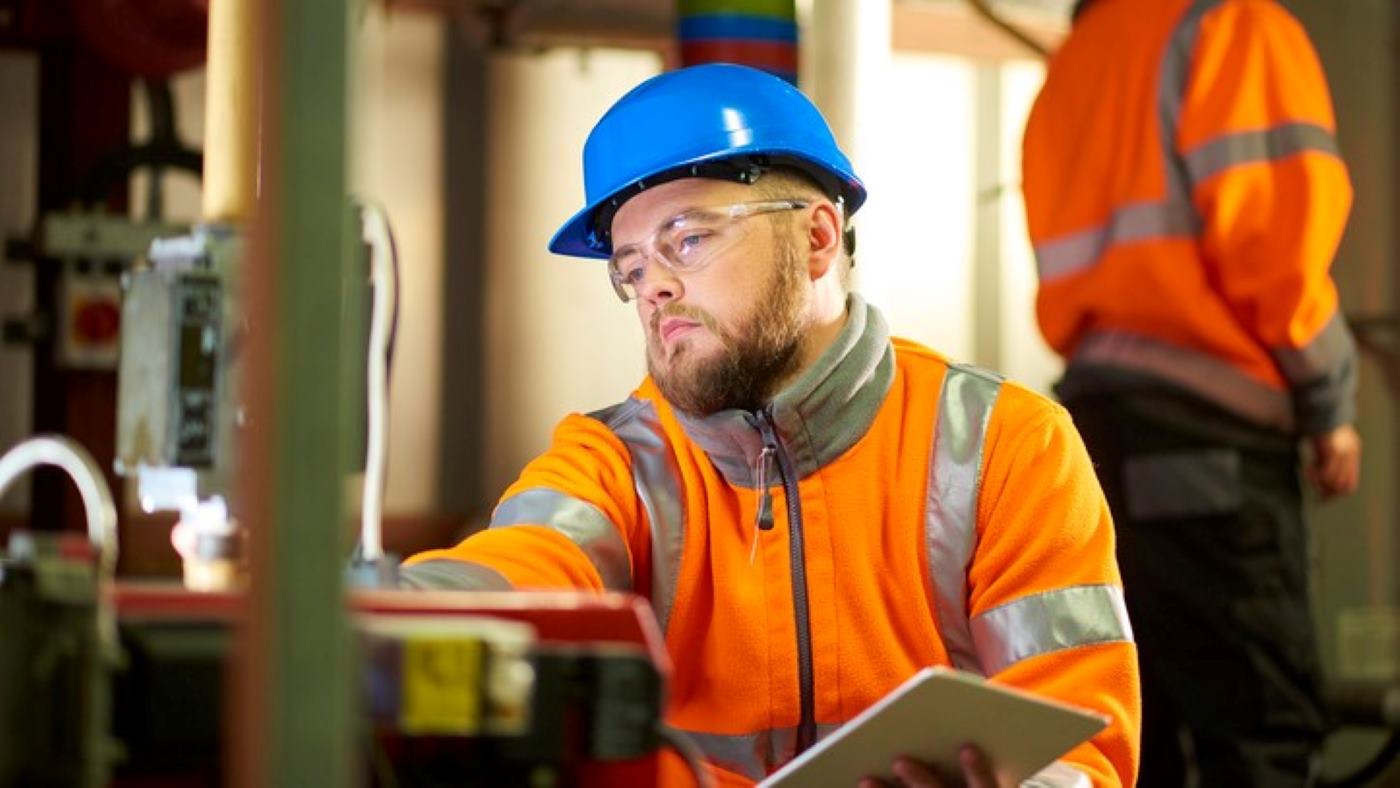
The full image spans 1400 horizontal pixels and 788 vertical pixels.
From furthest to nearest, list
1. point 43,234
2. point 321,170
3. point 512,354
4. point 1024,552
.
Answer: point 512,354
point 43,234
point 1024,552
point 321,170

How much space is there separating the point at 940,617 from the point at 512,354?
2.80 metres

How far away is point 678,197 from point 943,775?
764 millimetres

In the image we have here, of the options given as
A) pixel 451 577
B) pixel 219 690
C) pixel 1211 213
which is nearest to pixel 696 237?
pixel 451 577

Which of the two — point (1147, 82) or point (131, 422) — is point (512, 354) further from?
point (131, 422)

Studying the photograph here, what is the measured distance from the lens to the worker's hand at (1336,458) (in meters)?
3.42

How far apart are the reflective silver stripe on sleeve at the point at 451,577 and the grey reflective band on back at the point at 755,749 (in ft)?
0.90

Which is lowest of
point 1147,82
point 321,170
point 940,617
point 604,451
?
point 940,617

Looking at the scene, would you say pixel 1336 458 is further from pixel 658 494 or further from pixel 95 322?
pixel 95 322

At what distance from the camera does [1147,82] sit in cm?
341

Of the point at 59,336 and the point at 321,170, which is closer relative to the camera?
the point at 321,170

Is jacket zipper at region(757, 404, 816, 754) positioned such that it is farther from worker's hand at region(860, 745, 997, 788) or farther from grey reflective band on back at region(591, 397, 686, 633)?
worker's hand at region(860, 745, 997, 788)

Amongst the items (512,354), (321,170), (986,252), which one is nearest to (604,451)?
(321,170)

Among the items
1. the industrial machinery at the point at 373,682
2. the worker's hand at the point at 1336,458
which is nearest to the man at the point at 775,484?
the industrial machinery at the point at 373,682

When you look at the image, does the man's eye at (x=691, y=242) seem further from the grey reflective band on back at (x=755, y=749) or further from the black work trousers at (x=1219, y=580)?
the black work trousers at (x=1219, y=580)
